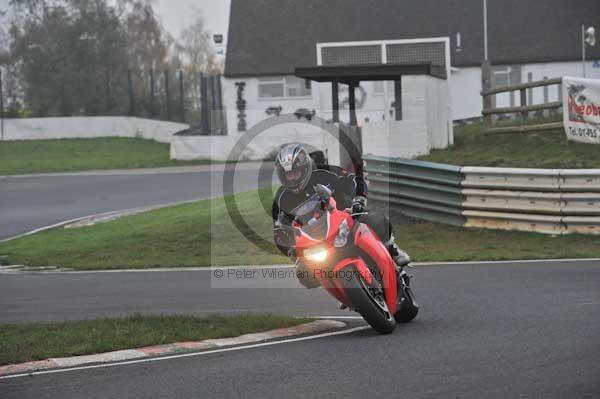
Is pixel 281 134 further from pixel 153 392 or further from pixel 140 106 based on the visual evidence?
pixel 153 392

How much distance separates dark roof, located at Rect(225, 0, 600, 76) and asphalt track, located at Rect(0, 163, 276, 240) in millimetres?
11848

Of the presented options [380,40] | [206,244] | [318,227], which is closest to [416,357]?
[318,227]

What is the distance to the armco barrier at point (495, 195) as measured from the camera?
16.2m

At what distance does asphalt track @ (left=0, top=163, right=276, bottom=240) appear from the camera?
25969mm

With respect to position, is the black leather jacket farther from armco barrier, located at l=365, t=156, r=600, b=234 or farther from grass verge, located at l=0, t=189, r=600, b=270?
armco barrier, located at l=365, t=156, r=600, b=234

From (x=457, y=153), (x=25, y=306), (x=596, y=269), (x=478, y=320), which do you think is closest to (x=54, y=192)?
(x=457, y=153)

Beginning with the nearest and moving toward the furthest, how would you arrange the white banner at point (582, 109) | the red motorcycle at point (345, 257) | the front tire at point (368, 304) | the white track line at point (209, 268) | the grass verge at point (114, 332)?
the front tire at point (368, 304), the red motorcycle at point (345, 257), the grass verge at point (114, 332), the white track line at point (209, 268), the white banner at point (582, 109)

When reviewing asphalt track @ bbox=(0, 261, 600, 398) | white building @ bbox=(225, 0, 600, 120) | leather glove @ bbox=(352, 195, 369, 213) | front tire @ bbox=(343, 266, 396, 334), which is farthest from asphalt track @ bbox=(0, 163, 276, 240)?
front tire @ bbox=(343, 266, 396, 334)

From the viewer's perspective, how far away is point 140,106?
5166 centimetres

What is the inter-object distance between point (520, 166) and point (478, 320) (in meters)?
10.3

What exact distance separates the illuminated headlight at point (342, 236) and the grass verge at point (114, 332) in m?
1.43

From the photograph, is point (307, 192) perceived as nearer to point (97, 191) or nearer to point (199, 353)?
point (199, 353)

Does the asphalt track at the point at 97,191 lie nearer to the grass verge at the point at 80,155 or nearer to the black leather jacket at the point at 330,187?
the grass verge at the point at 80,155

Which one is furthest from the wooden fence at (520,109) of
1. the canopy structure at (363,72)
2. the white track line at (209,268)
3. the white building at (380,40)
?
the white building at (380,40)
